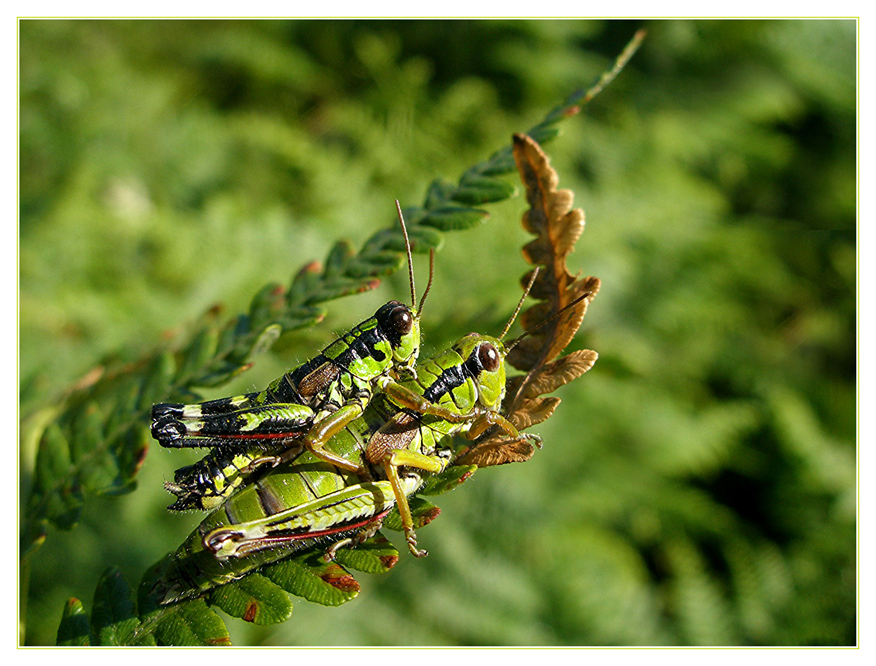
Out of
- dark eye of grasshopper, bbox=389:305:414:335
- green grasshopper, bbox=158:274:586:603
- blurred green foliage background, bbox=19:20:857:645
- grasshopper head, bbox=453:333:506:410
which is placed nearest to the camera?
green grasshopper, bbox=158:274:586:603

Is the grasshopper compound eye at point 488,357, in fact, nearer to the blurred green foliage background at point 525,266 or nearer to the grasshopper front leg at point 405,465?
the grasshopper front leg at point 405,465

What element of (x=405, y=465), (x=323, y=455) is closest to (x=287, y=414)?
(x=323, y=455)

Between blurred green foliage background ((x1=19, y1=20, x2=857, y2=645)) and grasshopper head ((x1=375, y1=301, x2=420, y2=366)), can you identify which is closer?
grasshopper head ((x1=375, y1=301, x2=420, y2=366))

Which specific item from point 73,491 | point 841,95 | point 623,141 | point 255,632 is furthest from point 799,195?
point 73,491

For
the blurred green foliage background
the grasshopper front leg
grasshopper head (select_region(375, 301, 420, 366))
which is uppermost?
the blurred green foliage background

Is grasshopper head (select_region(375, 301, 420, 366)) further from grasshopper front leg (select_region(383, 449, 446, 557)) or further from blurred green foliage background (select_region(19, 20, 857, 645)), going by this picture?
blurred green foliage background (select_region(19, 20, 857, 645))

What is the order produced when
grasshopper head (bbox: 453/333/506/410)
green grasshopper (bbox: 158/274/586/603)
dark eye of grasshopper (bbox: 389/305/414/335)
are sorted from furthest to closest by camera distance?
dark eye of grasshopper (bbox: 389/305/414/335)
grasshopper head (bbox: 453/333/506/410)
green grasshopper (bbox: 158/274/586/603)

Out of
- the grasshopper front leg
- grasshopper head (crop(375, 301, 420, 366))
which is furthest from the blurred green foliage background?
the grasshopper front leg

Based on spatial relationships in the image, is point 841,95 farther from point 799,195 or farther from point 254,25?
point 254,25
